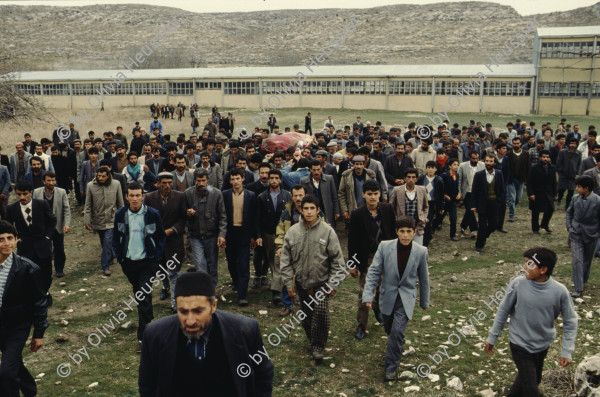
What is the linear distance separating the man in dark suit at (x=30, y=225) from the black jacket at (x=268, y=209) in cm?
315

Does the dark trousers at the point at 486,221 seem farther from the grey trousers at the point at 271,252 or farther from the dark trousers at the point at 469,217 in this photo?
the grey trousers at the point at 271,252

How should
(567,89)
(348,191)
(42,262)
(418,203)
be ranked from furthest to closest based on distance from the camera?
1. (567,89)
2. (348,191)
3. (418,203)
4. (42,262)

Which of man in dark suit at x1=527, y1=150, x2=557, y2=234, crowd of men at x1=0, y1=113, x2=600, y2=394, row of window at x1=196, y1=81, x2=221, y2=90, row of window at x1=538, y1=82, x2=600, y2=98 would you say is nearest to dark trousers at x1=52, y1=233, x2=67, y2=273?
crowd of men at x1=0, y1=113, x2=600, y2=394

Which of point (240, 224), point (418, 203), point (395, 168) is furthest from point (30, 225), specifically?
point (395, 168)

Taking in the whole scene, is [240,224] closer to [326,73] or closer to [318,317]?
[318,317]

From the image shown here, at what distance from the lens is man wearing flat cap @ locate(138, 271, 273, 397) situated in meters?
2.92

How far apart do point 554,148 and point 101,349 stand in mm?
13847

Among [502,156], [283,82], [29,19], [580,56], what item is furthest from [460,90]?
[29,19]

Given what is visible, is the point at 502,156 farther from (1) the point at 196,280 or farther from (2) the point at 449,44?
(2) the point at 449,44

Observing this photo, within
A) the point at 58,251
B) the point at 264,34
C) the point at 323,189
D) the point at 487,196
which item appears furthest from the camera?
the point at 264,34

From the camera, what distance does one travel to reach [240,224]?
7.89m

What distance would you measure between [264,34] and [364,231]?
139m

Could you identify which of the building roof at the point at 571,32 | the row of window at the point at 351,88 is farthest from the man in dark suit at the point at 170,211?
the building roof at the point at 571,32

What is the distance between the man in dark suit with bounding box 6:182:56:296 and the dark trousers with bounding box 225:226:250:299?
8.82ft
